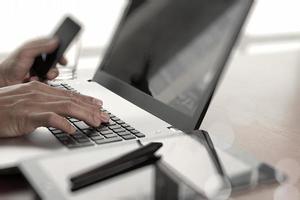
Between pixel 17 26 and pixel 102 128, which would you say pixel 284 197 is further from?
pixel 17 26

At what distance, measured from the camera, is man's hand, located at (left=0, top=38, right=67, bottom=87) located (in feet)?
4.08

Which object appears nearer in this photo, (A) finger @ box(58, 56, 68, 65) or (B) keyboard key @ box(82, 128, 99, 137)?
(B) keyboard key @ box(82, 128, 99, 137)

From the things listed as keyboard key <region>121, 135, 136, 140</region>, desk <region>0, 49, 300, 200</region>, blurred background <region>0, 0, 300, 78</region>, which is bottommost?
blurred background <region>0, 0, 300, 78</region>

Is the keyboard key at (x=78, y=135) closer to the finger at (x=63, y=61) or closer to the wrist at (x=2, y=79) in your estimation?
the wrist at (x=2, y=79)

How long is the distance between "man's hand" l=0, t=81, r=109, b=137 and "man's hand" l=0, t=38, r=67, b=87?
11.0 inches

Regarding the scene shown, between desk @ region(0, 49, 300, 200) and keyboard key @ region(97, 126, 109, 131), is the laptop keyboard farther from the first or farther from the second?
desk @ region(0, 49, 300, 200)

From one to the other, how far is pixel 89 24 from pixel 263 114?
1672 mm

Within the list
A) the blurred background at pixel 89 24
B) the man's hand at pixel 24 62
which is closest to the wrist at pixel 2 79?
the man's hand at pixel 24 62

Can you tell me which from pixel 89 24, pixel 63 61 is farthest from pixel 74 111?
pixel 89 24

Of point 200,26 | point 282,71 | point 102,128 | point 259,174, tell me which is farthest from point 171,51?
point 282,71

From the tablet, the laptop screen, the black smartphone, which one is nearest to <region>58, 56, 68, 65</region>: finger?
the black smartphone

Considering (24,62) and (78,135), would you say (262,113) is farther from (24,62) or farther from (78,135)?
(24,62)

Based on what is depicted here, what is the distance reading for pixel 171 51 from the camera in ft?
3.43

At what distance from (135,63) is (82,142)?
14.6 inches
